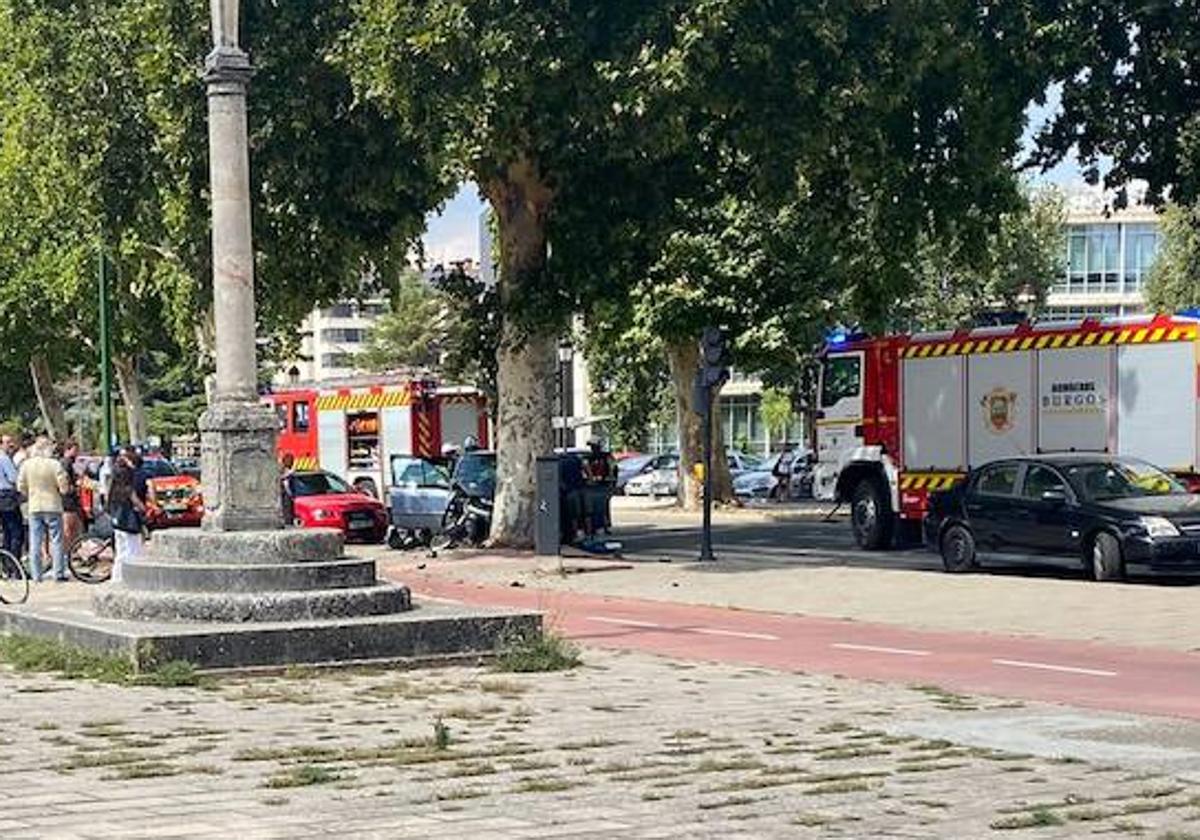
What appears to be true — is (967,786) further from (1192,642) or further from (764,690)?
(1192,642)

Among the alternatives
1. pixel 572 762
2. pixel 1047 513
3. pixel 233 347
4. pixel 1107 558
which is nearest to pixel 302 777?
pixel 572 762

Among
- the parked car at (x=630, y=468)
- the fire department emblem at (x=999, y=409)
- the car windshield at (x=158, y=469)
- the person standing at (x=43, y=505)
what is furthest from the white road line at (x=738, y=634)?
the parked car at (x=630, y=468)

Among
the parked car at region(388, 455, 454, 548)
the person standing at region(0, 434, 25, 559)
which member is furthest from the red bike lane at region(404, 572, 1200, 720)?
the parked car at region(388, 455, 454, 548)

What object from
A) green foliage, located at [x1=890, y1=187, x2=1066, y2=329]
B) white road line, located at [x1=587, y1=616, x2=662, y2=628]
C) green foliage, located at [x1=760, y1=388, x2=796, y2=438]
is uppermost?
green foliage, located at [x1=890, y1=187, x2=1066, y2=329]

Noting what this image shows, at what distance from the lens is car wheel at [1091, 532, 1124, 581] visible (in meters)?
23.1

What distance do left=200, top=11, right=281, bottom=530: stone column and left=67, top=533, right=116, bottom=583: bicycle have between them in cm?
1133

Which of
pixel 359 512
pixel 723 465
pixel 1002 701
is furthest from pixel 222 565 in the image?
pixel 723 465

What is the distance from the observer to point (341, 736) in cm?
1095

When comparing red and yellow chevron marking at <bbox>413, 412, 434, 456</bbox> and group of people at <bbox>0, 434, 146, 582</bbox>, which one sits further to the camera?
red and yellow chevron marking at <bbox>413, 412, 434, 456</bbox>

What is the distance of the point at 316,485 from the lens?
1457 inches

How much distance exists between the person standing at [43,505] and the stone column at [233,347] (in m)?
10.4

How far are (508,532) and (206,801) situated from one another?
71.3 feet

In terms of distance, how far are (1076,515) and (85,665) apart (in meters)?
13.4

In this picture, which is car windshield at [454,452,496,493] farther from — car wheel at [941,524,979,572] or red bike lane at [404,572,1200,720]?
red bike lane at [404,572,1200,720]
